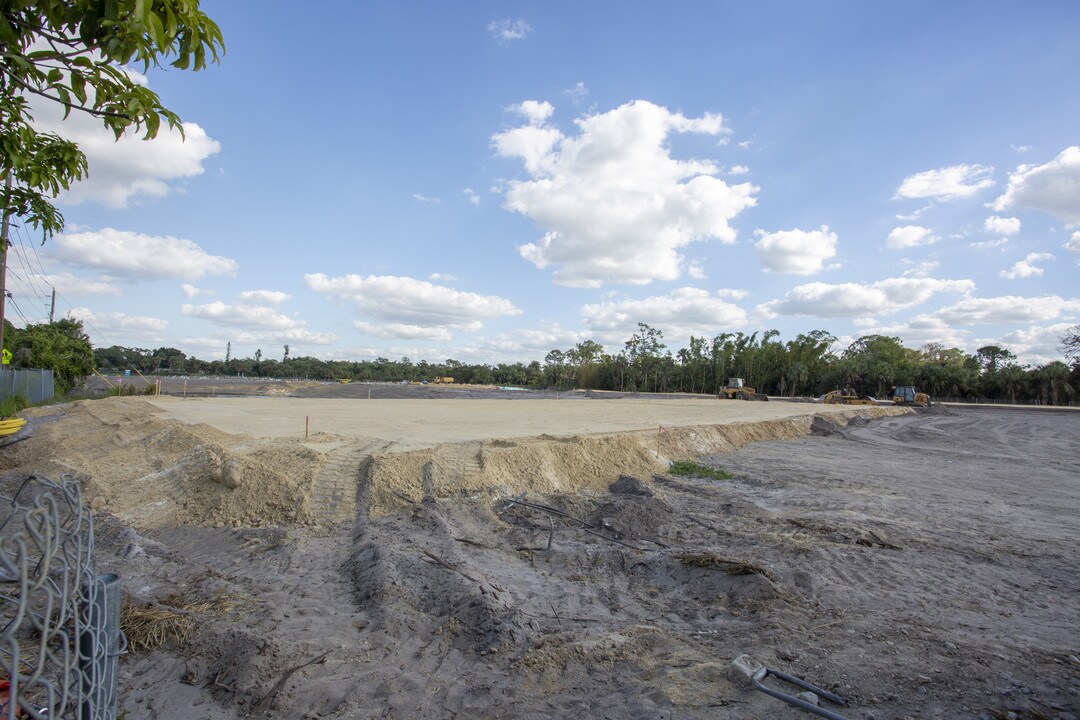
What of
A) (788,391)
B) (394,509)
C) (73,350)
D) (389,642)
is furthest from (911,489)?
(788,391)

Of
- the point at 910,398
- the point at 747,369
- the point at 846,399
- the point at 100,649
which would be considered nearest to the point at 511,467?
the point at 100,649

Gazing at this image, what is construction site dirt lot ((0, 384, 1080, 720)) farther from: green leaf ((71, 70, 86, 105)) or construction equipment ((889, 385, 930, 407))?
construction equipment ((889, 385, 930, 407))

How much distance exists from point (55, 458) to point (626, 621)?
387 inches

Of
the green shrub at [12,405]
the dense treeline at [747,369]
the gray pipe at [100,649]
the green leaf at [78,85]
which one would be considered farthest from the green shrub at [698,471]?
the dense treeline at [747,369]

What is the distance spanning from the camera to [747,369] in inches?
3135

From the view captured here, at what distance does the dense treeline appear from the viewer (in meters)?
63.8

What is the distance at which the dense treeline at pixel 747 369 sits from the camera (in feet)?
209

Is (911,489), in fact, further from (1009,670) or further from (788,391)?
(788,391)

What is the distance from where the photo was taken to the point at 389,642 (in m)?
4.18

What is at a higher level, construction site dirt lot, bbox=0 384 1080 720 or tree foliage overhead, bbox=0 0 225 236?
tree foliage overhead, bbox=0 0 225 236

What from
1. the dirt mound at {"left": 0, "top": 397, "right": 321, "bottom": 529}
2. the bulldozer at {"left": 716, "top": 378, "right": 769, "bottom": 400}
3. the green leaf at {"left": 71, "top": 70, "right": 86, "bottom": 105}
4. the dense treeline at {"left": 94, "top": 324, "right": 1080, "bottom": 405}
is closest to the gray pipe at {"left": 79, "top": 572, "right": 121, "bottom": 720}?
the green leaf at {"left": 71, "top": 70, "right": 86, "bottom": 105}

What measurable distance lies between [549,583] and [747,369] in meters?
79.9

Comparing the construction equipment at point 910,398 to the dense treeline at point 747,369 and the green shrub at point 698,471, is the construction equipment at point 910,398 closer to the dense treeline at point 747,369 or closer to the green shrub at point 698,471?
the dense treeline at point 747,369

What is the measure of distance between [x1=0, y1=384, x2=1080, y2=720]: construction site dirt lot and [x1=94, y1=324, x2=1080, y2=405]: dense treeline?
65921 millimetres
